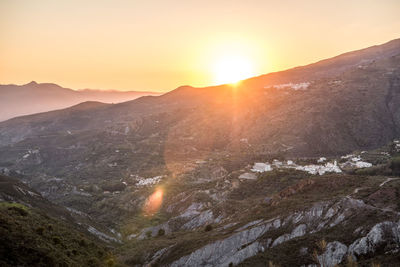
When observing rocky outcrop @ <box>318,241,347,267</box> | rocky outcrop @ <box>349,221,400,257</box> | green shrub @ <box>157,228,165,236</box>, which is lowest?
green shrub @ <box>157,228,165,236</box>

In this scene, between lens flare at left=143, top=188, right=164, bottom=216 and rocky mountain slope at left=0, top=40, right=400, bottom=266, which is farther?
lens flare at left=143, top=188, right=164, bottom=216

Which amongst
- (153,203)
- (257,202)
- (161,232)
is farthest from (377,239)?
(153,203)

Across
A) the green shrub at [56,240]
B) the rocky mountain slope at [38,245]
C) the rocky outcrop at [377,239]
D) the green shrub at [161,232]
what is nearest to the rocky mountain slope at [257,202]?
the rocky outcrop at [377,239]

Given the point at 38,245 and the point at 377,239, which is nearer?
the point at 38,245

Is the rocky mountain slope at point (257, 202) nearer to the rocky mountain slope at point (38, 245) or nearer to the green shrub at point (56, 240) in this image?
the rocky mountain slope at point (38, 245)

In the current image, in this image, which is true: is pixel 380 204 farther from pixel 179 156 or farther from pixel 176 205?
pixel 179 156

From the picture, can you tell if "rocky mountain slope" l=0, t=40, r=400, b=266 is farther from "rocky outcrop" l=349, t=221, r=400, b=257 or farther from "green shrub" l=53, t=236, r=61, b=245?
"green shrub" l=53, t=236, r=61, b=245

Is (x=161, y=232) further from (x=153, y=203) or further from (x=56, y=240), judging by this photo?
(x=56, y=240)

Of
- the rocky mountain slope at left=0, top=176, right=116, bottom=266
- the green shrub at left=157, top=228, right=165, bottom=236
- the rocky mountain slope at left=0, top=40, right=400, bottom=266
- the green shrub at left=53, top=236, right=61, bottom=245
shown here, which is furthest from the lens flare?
the green shrub at left=53, top=236, right=61, bottom=245

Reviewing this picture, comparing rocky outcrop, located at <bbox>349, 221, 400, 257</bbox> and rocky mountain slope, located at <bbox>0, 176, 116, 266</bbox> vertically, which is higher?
rocky mountain slope, located at <bbox>0, 176, 116, 266</bbox>
